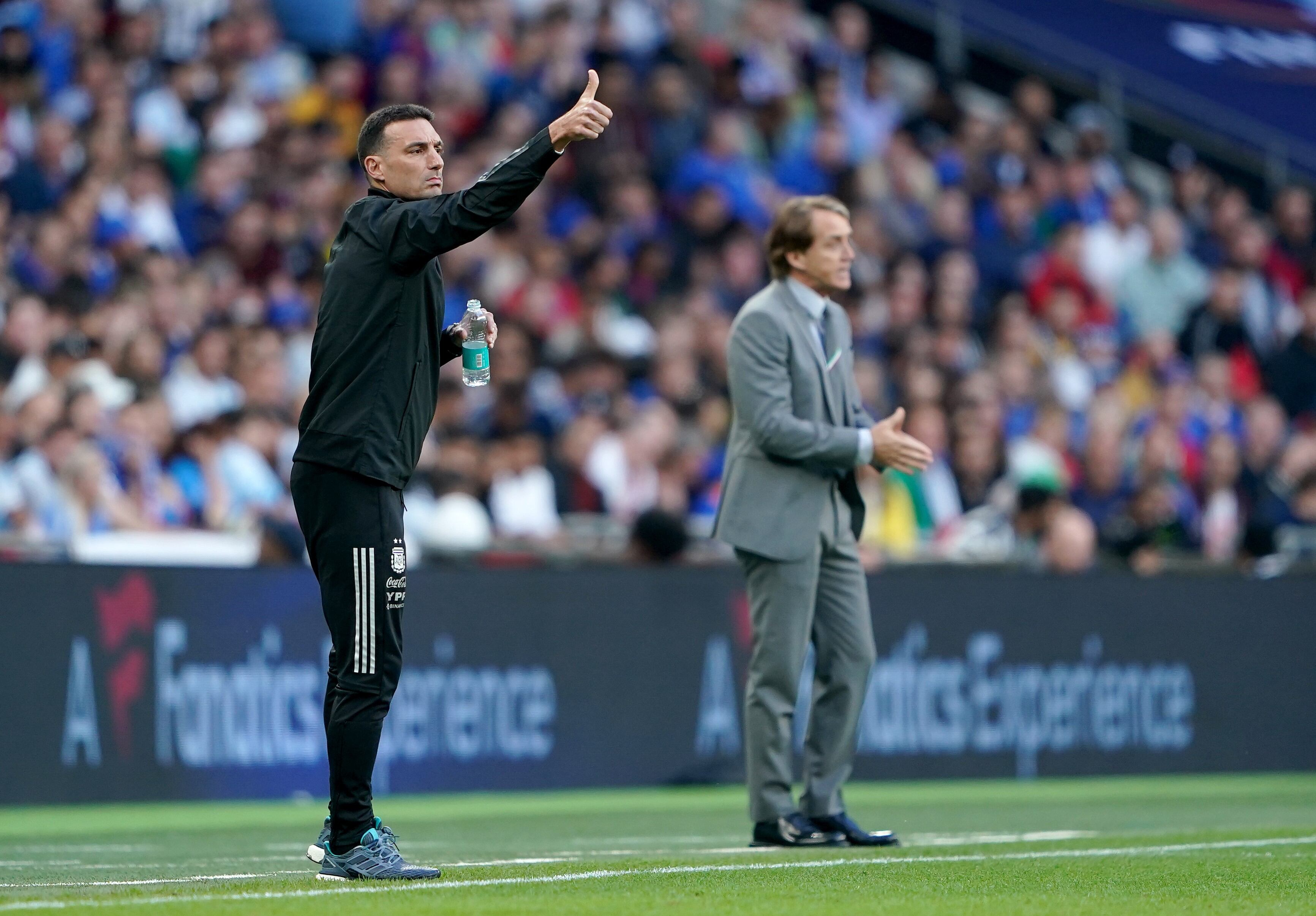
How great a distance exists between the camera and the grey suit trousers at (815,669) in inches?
317

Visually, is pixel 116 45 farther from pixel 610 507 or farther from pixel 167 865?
pixel 167 865

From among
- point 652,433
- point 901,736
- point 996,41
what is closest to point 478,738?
point 901,736

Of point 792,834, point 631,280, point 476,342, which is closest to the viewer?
point 476,342

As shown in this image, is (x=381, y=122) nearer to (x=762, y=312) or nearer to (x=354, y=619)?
(x=354, y=619)

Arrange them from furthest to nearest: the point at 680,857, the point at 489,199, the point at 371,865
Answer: the point at 680,857 → the point at 371,865 → the point at 489,199

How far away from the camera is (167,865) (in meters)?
7.33

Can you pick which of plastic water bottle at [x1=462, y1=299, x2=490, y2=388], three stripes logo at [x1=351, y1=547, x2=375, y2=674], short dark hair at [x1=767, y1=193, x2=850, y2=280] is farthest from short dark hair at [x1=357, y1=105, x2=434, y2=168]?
short dark hair at [x1=767, y1=193, x2=850, y2=280]

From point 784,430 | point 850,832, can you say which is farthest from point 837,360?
point 850,832

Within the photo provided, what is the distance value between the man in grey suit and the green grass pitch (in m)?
0.38

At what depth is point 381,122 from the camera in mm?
6441

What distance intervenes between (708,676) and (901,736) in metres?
1.25

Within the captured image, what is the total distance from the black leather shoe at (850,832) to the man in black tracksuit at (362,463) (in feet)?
7.28

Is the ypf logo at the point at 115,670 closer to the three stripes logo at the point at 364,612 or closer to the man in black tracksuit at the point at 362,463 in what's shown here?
the man in black tracksuit at the point at 362,463

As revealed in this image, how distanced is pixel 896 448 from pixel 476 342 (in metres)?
2.03
